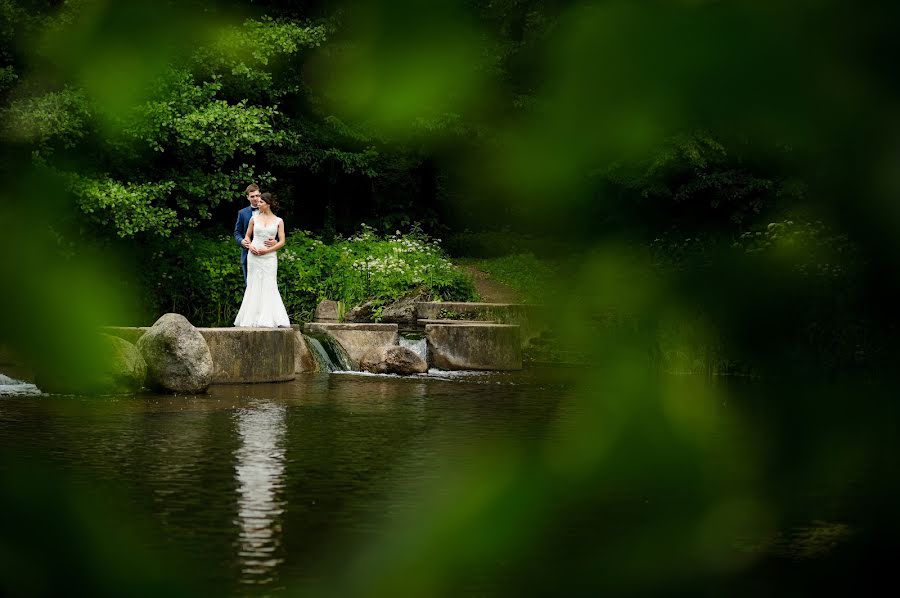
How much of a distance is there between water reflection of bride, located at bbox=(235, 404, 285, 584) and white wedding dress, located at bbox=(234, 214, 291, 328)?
435cm

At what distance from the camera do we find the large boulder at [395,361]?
18125 mm

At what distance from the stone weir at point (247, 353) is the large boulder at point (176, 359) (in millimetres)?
967

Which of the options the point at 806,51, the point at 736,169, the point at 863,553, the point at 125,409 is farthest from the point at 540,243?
the point at 125,409

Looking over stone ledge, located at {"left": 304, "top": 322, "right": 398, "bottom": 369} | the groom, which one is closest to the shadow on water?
stone ledge, located at {"left": 304, "top": 322, "right": 398, "bottom": 369}

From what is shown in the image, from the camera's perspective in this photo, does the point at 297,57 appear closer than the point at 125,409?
Yes

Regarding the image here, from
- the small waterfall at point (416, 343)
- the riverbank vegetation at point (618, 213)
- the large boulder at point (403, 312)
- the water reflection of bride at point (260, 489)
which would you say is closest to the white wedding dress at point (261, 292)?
the small waterfall at point (416, 343)

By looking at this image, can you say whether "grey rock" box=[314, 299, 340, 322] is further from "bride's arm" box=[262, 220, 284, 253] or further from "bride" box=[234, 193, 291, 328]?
"bride's arm" box=[262, 220, 284, 253]

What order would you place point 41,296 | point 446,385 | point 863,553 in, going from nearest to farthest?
point 863,553 < point 41,296 < point 446,385

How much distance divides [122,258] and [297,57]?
31 centimetres

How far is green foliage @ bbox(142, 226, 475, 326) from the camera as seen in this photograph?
22172mm

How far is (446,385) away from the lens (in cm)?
1642

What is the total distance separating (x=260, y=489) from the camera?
837 centimetres

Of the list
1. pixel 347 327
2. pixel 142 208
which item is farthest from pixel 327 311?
pixel 142 208

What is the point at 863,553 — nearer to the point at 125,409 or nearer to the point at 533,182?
the point at 533,182
